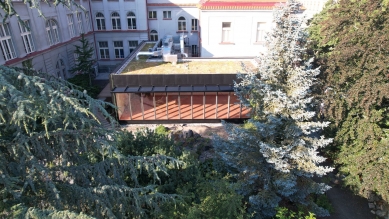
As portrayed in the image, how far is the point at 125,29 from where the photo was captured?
27.0 m

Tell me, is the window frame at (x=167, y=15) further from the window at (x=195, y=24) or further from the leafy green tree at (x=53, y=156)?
the leafy green tree at (x=53, y=156)

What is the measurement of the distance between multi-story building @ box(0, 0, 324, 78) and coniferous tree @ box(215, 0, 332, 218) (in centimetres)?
1128

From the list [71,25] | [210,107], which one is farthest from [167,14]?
[210,107]

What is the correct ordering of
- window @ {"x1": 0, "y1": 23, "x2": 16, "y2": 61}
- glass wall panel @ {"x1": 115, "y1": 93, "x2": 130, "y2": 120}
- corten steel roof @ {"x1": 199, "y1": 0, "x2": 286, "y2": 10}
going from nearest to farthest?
window @ {"x1": 0, "y1": 23, "x2": 16, "y2": 61}
glass wall panel @ {"x1": 115, "y1": 93, "x2": 130, "y2": 120}
corten steel roof @ {"x1": 199, "y1": 0, "x2": 286, "y2": 10}

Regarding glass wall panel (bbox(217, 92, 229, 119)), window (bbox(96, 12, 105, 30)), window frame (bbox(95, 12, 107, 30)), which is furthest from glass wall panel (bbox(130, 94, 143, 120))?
window (bbox(96, 12, 105, 30))

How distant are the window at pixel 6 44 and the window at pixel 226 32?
614 inches

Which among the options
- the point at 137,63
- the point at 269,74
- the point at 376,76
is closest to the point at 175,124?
the point at 137,63

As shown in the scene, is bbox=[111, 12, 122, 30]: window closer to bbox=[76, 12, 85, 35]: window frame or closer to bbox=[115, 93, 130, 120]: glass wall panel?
bbox=[76, 12, 85, 35]: window frame

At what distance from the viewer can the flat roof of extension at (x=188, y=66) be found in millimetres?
15984

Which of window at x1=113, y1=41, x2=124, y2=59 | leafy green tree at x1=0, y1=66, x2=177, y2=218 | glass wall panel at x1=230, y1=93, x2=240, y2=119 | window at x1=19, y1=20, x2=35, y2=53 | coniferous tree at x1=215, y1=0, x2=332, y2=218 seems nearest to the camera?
leafy green tree at x1=0, y1=66, x2=177, y2=218

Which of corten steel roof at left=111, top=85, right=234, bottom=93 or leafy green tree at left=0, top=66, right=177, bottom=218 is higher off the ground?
leafy green tree at left=0, top=66, right=177, bottom=218

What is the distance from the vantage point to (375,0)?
9.29 metres

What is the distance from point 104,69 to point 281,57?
24.4m

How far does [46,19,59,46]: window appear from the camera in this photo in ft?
66.7
